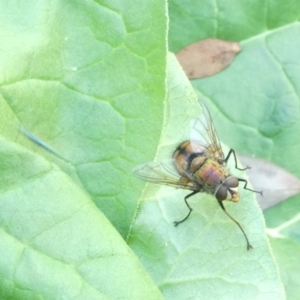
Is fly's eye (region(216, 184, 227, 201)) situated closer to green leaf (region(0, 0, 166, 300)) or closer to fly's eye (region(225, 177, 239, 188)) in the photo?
fly's eye (region(225, 177, 239, 188))

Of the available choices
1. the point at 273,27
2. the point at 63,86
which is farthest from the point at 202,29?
the point at 63,86

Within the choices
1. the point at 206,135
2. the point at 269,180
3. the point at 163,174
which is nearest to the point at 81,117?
the point at 163,174

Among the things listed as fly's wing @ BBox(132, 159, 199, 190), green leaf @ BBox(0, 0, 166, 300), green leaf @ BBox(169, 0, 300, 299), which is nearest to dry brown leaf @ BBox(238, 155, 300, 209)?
green leaf @ BBox(169, 0, 300, 299)

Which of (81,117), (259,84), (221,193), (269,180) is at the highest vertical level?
(81,117)

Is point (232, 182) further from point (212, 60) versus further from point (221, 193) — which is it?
point (212, 60)

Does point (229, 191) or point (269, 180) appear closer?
point (229, 191)

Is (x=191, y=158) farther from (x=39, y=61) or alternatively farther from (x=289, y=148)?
(x=39, y=61)
